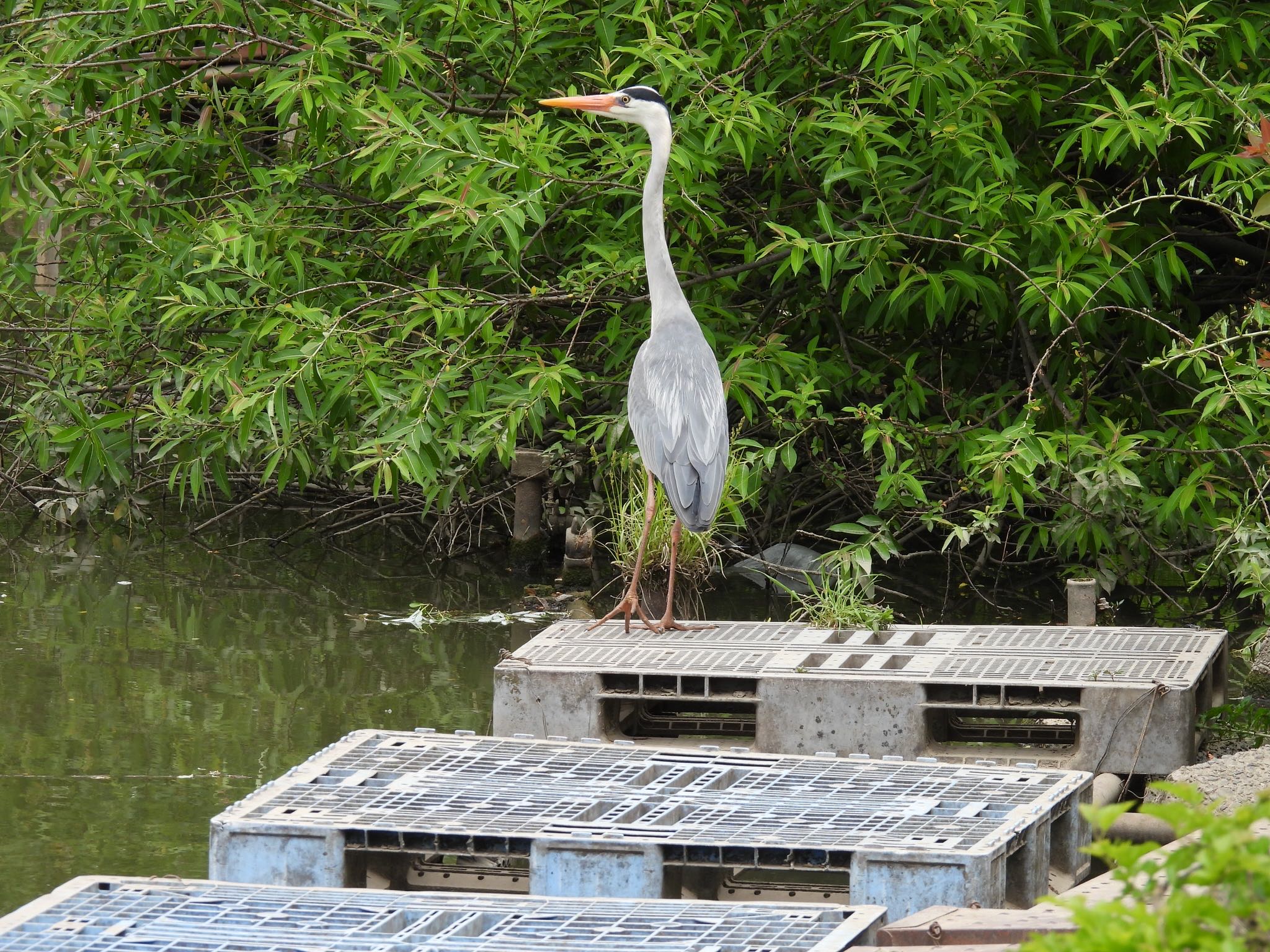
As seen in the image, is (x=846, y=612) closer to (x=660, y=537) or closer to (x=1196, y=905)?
(x=660, y=537)

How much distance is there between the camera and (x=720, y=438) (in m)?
6.00

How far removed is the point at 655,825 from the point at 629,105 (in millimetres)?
3716

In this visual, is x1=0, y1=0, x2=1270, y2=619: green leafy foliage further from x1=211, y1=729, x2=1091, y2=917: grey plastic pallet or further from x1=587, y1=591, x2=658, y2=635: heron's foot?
x1=211, y1=729, x2=1091, y2=917: grey plastic pallet

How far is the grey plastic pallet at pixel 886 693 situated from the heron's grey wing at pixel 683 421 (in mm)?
540

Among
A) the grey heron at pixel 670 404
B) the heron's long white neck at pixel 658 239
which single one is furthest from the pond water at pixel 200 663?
the heron's long white neck at pixel 658 239

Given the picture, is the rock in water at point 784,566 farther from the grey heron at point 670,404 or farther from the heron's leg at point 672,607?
the heron's leg at point 672,607

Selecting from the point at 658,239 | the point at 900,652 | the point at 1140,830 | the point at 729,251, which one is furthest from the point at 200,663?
the point at 1140,830

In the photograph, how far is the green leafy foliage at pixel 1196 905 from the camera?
1.75 m

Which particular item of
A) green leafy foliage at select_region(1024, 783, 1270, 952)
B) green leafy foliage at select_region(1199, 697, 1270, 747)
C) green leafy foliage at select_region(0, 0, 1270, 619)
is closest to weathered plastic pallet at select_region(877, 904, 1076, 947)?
green leafy foliage at select_region(1024, 783, 1270, 952)

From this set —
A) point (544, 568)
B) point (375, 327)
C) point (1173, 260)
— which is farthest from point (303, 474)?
point (1173, 260)

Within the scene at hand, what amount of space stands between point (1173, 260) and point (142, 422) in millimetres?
4703

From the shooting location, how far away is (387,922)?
314 cm

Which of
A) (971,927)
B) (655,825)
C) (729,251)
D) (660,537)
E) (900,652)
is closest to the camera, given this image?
(971,927)

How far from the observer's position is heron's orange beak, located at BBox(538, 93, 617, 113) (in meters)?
6.75
